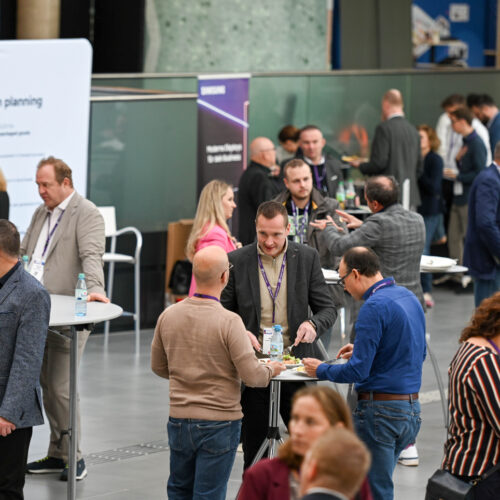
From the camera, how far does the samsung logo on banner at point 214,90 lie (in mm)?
11078

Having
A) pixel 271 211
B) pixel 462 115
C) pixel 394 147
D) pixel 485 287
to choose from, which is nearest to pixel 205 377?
pixel 271 211

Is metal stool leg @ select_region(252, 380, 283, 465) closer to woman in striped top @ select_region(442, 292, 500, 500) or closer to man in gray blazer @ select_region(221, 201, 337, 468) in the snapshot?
man in gray blazer @ select_region(221, 201, 337, 468)

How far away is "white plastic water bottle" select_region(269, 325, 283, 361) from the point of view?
5.52 metres

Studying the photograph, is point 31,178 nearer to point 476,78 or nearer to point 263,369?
point 263,369

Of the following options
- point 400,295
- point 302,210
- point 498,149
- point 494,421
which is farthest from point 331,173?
point 494,421

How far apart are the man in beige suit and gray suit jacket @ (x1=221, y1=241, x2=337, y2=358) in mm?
924

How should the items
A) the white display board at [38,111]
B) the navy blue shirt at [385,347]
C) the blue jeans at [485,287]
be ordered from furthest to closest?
the blue jeans at [485,287] → the white display board at [38,111] → the navy blue shirt at [385,347]

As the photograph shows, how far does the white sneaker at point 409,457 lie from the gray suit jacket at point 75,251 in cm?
207

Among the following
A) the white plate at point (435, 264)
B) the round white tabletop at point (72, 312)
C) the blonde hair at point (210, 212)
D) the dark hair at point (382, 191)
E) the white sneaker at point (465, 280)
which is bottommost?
the white sneaker at point (465, 280)

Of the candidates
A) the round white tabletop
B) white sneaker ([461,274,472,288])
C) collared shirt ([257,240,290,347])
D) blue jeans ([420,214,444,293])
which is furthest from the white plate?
white sneaker ([461,274,472,288])

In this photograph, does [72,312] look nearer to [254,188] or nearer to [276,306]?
[276,306]

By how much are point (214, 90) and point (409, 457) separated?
205 inches

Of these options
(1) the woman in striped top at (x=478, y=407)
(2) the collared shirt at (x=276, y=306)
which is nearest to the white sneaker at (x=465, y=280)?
(2) the collared shirt at (x=276, y=306)

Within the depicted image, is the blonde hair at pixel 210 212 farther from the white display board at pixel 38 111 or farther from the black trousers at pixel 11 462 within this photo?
the black trousers at pixel 11 462
